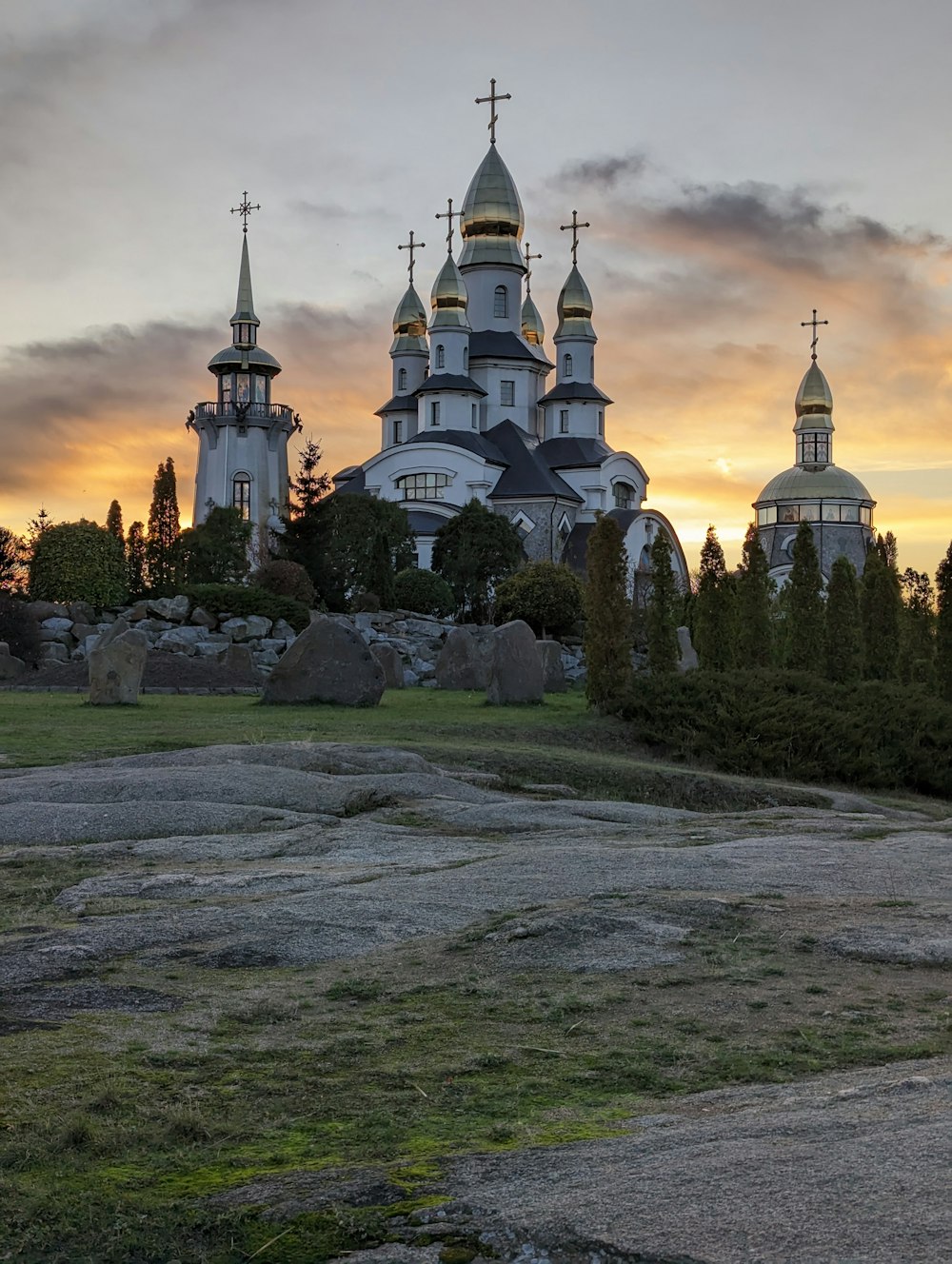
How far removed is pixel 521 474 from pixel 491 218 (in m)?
14.3

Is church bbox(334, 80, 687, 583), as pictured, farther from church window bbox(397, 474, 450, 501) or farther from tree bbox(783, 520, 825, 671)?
tree bbox(783, 520, 825, 671)

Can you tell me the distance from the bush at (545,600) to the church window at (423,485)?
1004 inches

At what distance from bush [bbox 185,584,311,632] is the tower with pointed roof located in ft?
111

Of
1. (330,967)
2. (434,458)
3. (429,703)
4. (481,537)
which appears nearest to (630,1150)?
(330,967)

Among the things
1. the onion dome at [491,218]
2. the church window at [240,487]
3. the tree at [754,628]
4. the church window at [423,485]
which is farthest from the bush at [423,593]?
the onion dome at [491,218]

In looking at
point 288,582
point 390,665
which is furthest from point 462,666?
point 288,582

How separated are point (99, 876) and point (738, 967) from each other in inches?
153

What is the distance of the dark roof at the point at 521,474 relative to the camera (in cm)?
7675

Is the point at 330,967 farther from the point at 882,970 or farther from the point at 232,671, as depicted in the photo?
the point at 232,671

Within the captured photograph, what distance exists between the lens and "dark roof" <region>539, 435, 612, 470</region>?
81.2 meters

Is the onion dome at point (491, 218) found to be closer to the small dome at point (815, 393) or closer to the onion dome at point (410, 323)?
the onion dome at point (410, 323)

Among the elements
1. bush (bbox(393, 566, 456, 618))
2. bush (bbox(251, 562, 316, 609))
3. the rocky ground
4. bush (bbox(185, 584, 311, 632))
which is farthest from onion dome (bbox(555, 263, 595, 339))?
the rocky ground

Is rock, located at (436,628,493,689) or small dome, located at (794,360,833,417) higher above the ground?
small dome, located at (794,360,833,417)

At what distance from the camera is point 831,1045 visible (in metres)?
4.85
